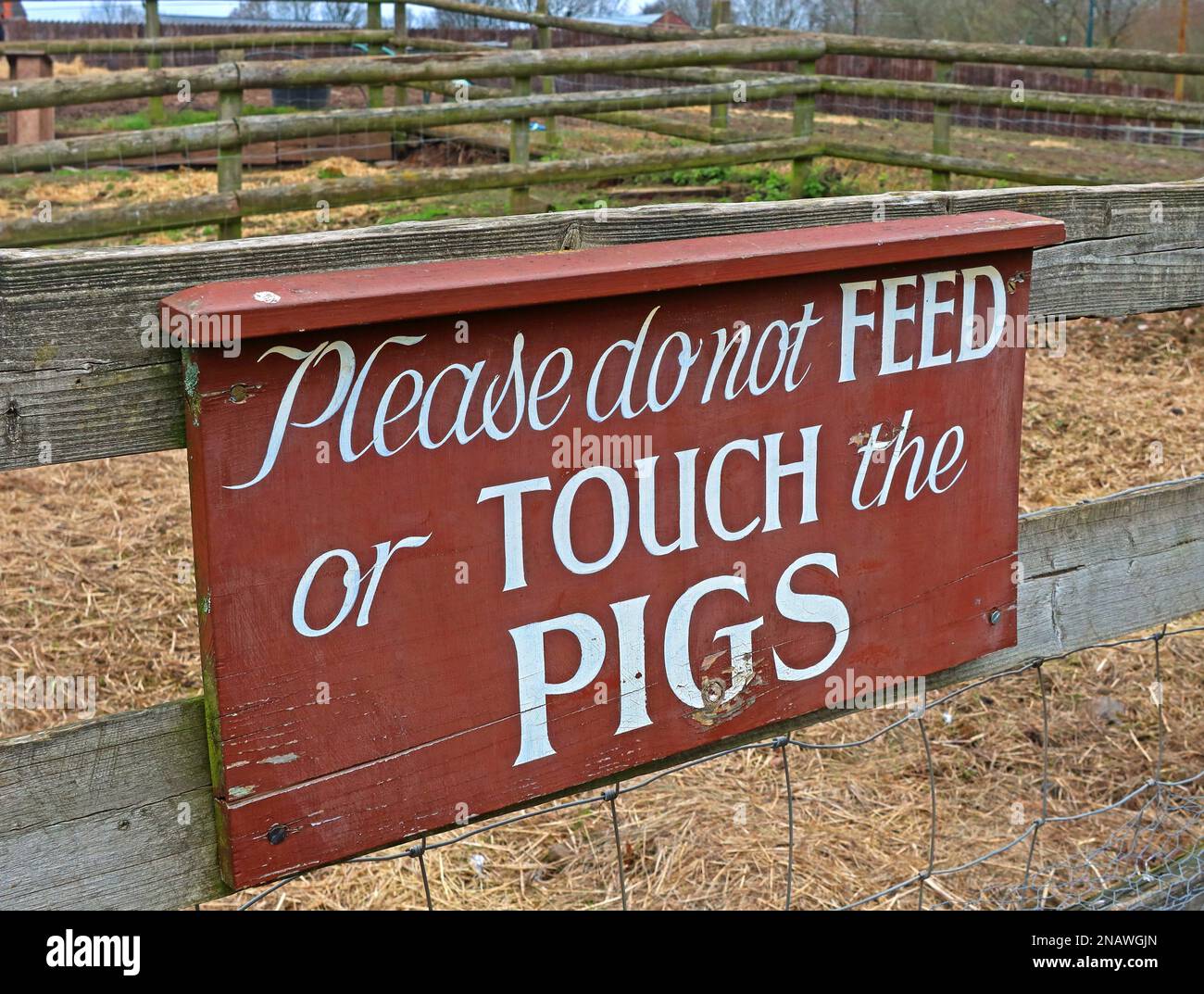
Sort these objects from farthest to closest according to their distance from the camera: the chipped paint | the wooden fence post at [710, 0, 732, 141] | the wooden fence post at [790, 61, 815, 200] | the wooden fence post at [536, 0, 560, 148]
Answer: the wooden fence post at [536, 0, 560, 148]
the wooden fence post at [710, 0, 732, 141]
the wooden fence post at [790, 61, 815, 200]
the chipped paint

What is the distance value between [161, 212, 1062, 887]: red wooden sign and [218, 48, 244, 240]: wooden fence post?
5.64 m

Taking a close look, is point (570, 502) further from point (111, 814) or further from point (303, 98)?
point (303, 98)

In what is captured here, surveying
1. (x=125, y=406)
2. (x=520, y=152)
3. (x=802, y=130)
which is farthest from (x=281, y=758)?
(x=802, y=130)

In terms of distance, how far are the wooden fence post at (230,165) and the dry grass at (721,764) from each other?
2.25 metres

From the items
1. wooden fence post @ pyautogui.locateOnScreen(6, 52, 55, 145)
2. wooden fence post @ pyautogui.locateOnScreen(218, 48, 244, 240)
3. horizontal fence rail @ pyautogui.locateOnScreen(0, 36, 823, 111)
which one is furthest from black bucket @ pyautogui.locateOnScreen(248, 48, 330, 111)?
wooden fence post @ pyautogui.locateOnScreen(218, 48, 244, 240)

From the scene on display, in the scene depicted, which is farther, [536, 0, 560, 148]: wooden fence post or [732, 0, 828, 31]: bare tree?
[732, 0, 828, 31]: bare tree

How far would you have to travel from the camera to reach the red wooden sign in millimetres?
1289

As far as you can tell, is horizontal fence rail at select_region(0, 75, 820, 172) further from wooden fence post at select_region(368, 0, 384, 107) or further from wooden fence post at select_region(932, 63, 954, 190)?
wooden fence post at select_region(368, 0, 384, 107)

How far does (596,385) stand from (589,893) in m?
1.67

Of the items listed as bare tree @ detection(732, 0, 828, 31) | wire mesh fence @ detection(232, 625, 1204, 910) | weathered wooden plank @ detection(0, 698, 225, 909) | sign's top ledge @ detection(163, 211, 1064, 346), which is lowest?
wire mesh fence @ detection(232, 625, 1204, 910)

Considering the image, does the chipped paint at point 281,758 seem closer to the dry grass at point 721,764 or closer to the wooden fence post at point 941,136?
the dry grass at point 721,764

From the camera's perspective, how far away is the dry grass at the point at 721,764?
2.86 m

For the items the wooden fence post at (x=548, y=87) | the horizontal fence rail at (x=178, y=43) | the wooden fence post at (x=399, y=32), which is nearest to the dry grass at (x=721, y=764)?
the wooden fence post at (x=548, y=87)
